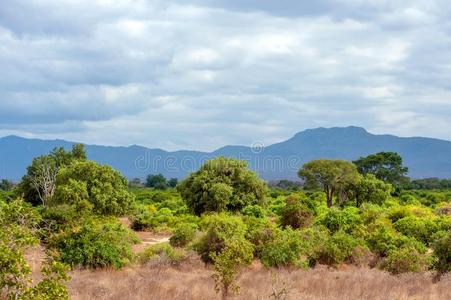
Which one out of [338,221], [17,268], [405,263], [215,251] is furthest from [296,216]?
[17,268]

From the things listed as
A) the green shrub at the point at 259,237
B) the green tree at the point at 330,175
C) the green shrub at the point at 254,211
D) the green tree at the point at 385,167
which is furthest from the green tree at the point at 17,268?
A: the green tree at the point at 385,167

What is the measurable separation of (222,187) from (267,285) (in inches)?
1178

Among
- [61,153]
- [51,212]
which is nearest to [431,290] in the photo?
[51,212]

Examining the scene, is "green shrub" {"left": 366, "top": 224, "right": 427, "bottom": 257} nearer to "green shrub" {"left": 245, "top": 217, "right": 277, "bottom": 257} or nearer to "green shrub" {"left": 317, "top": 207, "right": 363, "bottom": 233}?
"green shrub" {"left": 245, "top": 217, "right": 277, "bottom": 257}

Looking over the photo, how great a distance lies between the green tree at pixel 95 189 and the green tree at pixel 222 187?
531 centimetres

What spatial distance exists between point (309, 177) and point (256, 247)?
135 feet

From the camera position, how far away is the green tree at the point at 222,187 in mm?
46531

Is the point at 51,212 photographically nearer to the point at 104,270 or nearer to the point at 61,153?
the point at 104,270

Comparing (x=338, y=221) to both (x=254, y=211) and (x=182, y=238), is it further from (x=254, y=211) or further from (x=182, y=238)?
(x=254, y=211)

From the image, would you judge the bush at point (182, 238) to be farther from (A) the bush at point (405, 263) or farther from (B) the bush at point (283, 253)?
(A) the bush at point (405, 263)

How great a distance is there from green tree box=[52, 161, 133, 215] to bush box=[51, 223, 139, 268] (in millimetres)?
19034

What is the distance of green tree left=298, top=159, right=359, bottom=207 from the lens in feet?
A: 205

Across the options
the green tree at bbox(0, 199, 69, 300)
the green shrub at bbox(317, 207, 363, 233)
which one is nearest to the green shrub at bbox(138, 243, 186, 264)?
the green shrub at bbox(317, 207, 363, 233)

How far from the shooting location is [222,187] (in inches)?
1823
